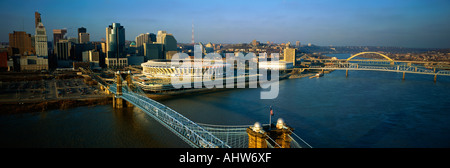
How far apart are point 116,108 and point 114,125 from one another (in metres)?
2.25

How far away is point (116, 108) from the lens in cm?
962

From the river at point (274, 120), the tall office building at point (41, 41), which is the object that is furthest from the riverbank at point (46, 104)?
the tall office building at point (41, 41)

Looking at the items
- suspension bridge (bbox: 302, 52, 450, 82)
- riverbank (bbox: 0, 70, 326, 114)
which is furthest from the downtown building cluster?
suspension bridge (bbox: 302, 52, 450, 82)

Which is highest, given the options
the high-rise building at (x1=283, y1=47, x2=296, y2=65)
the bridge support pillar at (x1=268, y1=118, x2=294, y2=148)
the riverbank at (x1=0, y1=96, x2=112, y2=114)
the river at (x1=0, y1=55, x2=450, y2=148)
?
the high-rise building at (x1=283, y1=47, x2=296, y2=65)

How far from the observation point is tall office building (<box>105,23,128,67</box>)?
27.9 metres

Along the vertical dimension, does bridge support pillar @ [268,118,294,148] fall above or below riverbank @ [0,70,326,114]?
above

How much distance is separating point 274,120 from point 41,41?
28264 mm

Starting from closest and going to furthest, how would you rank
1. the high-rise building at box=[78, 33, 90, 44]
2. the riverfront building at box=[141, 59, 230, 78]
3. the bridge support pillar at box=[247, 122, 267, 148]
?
1. the bridge support pillar at box=[247, 122, 267, 148]
2. the riverfront building at box=[141, 59, 230, 78]
3. the high-rise building at box=[78, 33, 90, 44]

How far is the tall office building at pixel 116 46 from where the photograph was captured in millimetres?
27938

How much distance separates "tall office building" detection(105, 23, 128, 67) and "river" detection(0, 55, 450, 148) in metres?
18.5

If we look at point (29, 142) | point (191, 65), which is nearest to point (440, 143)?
point (29, 142)

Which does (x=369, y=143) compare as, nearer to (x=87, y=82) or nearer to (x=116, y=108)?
(x=116, y=108)

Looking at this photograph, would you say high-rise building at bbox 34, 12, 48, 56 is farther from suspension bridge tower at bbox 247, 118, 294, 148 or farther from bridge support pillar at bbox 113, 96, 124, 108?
suspension bridge tower at bbox 247, 118, 294, 148

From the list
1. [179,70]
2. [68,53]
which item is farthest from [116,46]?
[179,70]
